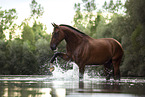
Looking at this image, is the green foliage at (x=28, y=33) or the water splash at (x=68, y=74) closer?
the water splash at (x=68, y=74)

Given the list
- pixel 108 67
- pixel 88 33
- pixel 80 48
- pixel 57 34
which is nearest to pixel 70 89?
pixel 80 48

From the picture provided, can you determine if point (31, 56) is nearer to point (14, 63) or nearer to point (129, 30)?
point (14, 63)

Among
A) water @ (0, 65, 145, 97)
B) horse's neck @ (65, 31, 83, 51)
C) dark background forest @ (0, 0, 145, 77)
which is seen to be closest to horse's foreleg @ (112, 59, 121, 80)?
water @ (0, 65, 145, 97)

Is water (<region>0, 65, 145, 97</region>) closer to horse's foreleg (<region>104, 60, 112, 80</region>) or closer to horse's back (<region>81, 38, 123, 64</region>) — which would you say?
horse's back (<region>81, 38, 123, 64</region>)

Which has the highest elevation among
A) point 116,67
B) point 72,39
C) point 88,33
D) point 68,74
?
point 88,33

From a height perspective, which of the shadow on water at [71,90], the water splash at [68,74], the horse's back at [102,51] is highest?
the horse's back at [102,51]

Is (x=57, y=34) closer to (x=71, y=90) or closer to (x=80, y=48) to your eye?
(x=80, y=48)

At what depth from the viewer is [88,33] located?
2350 inches

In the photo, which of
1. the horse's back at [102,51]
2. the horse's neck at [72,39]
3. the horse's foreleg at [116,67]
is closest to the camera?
the horse's neck at [72,39]

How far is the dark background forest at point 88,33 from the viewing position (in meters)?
30.4

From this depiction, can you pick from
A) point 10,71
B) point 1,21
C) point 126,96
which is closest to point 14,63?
point 10,71

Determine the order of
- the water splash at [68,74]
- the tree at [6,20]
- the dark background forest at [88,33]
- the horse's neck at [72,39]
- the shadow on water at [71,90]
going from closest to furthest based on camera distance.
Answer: the shadow on water at [71,90]
the horse's neck at [72,39]
the water splash at [68,74]
the dark background forest at [88,33]
the tree at [6,20]

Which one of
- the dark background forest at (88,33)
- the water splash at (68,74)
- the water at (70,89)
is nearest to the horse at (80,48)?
the water splash at (68,74)

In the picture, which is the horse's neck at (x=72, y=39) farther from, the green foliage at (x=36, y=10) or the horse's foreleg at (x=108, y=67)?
the green foliage at (x=36, y=10)
